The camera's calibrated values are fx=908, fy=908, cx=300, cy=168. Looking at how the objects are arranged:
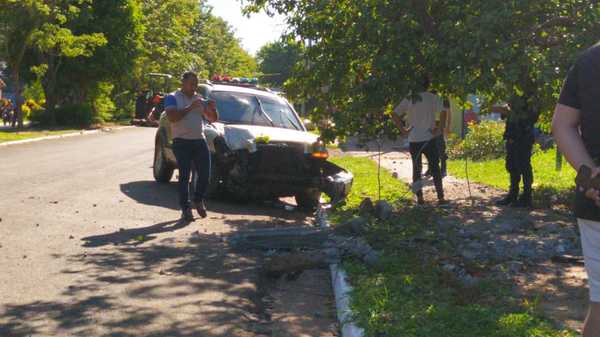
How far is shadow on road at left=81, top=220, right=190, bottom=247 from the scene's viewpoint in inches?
352

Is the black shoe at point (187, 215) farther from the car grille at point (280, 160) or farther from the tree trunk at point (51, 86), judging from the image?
the tree trunk at point (51, 86)

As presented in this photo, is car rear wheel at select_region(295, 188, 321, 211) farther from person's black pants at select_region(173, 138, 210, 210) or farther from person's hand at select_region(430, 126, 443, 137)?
person's black pants at select_region(173, 138, 210, 210)

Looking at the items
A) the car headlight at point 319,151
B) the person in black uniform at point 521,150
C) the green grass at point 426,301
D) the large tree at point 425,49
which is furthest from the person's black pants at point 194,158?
the person in black uniform at point 521,150

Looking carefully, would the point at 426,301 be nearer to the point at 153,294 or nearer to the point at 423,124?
the point at 153,294

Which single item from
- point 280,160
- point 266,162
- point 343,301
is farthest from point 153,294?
point 280,160

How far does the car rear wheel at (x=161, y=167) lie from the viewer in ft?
47.9

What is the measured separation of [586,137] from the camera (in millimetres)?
3725

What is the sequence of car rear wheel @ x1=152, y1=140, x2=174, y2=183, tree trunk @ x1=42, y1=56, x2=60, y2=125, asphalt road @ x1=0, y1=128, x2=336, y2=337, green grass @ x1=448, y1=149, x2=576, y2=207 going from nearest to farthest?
asphalt road @ x1=0, y1=128, x2=336, y2=337, green grass @ x1=448, y1=149, x2=576, y2=207, car rear wheel @ x1=152, y1=140, x2=174, y2=183, tree trunk @ x1=42, y1=56, x2=60, y2=125

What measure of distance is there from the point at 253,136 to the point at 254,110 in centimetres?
131

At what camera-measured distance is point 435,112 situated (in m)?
11.8

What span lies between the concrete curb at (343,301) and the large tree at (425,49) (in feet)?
9.03

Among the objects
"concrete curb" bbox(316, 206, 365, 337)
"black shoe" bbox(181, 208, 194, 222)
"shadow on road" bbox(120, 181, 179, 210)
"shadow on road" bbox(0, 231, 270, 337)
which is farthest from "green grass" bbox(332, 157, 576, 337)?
"shadow on road" bbox(120, 181, 179, 210)

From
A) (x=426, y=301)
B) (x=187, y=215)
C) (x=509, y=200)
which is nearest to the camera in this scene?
(x=426, y=301)

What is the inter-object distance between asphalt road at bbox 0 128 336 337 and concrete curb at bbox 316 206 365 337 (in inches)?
4.4
